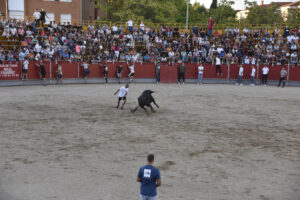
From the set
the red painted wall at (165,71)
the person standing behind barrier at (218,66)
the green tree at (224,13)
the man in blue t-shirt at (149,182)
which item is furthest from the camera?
the green tree at (224,13)

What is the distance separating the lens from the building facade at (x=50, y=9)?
40781mm

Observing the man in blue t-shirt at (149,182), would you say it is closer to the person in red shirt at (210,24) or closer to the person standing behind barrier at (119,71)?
the person standing behind barrier at (119,71)

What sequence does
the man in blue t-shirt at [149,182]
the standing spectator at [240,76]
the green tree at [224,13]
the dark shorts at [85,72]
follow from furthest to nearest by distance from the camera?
the green tree at [224,13] → the standing spectator at [240,76] → the dark shorts at [85,72] → the man in blue t-shirt at [149,182]

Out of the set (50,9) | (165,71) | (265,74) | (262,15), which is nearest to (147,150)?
(165,71)

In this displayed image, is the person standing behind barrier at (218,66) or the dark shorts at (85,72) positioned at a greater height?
the person standing behind barrier at (218,66)

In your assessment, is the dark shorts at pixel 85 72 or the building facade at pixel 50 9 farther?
the building facade at pixel 50 9

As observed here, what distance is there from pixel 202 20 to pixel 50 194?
6019 centimetres

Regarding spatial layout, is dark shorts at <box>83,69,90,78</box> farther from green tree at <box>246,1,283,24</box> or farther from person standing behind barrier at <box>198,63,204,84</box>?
green tree at <box>246,1,283,24</box>

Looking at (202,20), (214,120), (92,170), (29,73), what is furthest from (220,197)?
(202,20)

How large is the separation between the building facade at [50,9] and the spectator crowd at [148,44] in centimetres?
1011

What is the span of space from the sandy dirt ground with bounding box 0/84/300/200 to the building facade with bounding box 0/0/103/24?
90.3ft

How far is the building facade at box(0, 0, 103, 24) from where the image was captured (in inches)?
1606

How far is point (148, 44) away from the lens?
32.3m

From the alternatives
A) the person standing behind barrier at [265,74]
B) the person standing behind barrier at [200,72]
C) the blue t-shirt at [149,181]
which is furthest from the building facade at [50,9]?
the blue t-shirt at [149,181]
